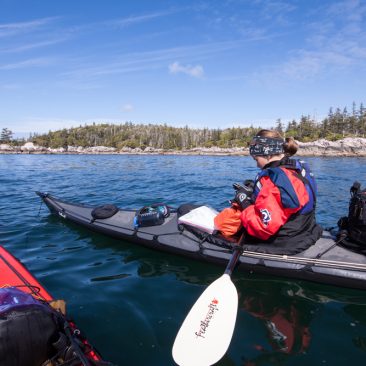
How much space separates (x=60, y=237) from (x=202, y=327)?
4909 mm

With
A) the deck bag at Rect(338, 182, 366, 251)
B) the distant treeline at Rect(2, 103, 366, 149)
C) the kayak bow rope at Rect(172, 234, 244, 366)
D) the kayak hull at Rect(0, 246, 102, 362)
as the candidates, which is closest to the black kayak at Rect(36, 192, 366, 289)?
the deck bag at Rect(338, 182, 366, 251)

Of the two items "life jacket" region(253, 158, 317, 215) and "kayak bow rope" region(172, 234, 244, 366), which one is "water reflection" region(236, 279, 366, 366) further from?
"life jacket" region(253, 158, 317, 215)

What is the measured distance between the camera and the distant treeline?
301ft

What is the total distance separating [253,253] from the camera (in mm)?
4855

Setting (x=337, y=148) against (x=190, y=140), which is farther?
(x=190, y=140)

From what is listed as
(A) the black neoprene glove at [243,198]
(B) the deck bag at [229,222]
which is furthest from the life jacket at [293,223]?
(B) the deck bag at [229,222]

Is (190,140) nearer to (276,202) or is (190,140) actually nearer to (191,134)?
(191,134)

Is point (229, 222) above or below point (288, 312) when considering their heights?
above

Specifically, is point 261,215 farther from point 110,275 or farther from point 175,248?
point 110,275

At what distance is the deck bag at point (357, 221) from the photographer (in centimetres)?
436

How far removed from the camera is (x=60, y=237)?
7.18 metres

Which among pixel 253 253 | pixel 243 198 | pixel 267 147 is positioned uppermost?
pixel 267 147

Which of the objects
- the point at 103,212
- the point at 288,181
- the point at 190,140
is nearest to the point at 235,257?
the point at 288,181

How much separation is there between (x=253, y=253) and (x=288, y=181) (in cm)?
132
